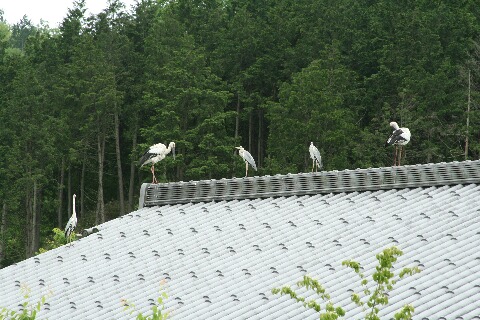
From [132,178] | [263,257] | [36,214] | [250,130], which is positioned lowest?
[36,214]

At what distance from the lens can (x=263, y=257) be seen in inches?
507

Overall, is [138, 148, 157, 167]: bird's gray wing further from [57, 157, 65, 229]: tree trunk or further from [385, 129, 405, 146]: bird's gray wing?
[57, 157, 65, 229]: tree trunk

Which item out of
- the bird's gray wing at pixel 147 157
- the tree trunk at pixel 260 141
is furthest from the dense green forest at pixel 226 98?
the bird's gray wing at pixel 147 157

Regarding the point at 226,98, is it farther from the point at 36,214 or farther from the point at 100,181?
the point at 36,214

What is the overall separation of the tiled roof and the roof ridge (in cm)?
11

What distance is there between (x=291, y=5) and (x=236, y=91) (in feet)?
29.2

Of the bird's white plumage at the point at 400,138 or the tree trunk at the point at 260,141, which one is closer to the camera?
the bird's white plumage at the point at 400,138

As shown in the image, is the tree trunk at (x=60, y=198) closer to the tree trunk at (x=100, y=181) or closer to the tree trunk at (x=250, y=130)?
the tree trunk at (x=100, y=181)

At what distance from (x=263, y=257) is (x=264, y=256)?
0.09ft

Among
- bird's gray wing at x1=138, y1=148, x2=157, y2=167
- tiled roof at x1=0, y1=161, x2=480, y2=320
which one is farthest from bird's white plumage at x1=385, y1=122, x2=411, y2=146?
tiled roof at x1=0, y1=161, x2=480, y2=320

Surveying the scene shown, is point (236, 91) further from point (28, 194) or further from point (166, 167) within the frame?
point (28, 194)

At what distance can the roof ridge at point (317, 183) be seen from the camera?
14.2 meters

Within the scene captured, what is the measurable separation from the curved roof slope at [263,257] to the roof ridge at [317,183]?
0.38ft

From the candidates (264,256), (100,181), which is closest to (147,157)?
(264,256)
